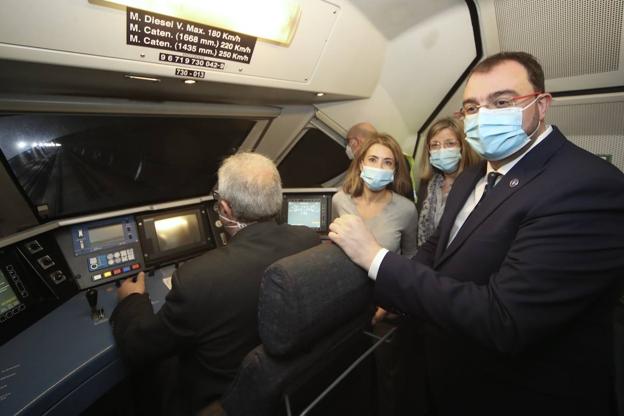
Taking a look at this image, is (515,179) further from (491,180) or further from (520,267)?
(520,267)

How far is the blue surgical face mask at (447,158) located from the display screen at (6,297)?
2.37 metres

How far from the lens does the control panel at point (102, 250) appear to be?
173 cm

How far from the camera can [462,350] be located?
118 cm

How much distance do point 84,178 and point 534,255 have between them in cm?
225

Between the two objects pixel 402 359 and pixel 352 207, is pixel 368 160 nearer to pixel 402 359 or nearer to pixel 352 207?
pixel 352 207

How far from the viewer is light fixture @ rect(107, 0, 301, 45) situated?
1.14 m

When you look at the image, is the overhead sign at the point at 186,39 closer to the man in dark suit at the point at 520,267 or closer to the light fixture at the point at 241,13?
the light fixture at the point at 241,13

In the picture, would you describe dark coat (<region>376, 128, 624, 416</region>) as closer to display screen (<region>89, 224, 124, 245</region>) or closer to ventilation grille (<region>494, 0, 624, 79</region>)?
ventilation grille (<region>494, 0, 624, 79</region>)

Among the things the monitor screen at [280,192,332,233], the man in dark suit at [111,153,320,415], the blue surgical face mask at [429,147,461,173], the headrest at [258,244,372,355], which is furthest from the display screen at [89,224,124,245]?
the blue surgical face mask at [429,147,461,173]

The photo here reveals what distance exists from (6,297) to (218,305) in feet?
3.20

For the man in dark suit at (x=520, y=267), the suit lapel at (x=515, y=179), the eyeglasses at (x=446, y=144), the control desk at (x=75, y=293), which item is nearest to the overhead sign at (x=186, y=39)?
the man in dark suit at (x=520, y=267)

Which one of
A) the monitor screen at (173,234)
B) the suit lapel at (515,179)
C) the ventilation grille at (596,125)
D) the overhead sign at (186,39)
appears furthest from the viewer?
the monitor screen at (173,234)

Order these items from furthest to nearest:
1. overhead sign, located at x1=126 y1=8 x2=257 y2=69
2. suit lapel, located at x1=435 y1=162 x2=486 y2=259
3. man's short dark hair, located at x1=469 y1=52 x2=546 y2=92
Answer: suit lapel, located at x1=435 y1=162 x2=486 y2=259 < overhead sign, located at x1=126 y1=8 x2=257 y2=69 < man's short dark hair, located at x1=469 y1=52 x2=546 y2=92

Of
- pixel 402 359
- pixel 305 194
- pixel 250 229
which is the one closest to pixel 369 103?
pixel 305 194
